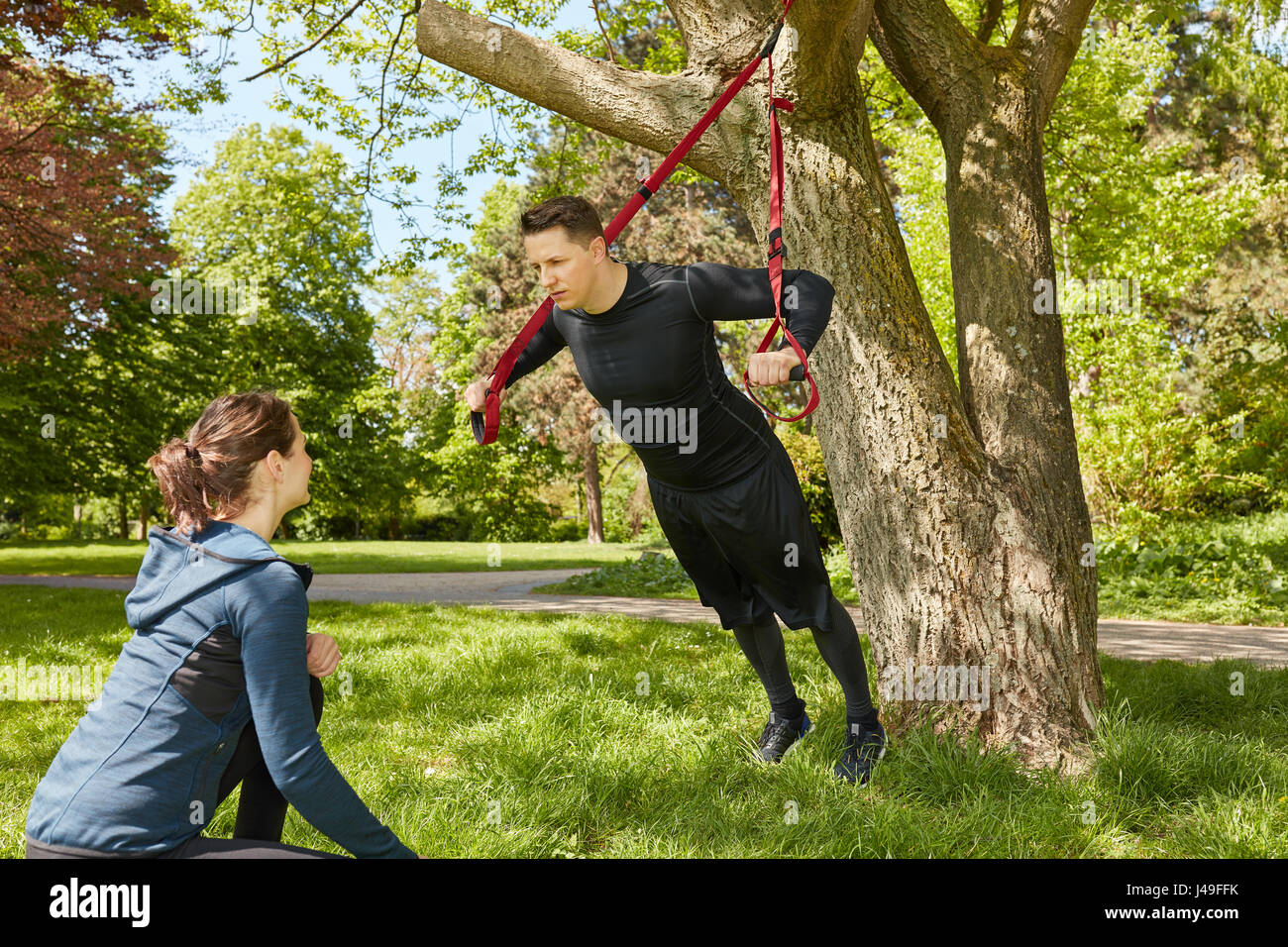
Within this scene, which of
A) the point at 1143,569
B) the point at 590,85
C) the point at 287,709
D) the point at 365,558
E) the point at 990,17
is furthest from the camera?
the point at 365,558

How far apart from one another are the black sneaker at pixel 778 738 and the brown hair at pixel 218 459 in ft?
8.34

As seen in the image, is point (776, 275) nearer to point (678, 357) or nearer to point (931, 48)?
point (678, 357)

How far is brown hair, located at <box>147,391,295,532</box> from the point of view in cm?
204

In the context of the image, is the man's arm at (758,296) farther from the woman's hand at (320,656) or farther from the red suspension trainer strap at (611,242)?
the woman's hand at (320,656)

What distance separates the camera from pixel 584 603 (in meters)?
10.7

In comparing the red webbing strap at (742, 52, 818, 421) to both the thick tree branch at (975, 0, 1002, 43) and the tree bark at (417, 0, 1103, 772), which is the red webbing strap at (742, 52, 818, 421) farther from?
the thick tree branch at (975, 0, 1002, 43)

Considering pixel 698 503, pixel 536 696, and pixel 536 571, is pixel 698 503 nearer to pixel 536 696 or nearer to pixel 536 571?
pixel 536 696

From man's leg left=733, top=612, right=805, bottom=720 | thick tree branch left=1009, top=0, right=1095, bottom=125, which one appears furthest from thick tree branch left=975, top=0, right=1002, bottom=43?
man's leg left=733, top=612, right=805, bottom=720

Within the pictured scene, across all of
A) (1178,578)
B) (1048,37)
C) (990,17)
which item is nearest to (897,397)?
(1048,37)

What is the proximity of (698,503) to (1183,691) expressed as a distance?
3.56 metres

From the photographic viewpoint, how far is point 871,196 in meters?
4.03

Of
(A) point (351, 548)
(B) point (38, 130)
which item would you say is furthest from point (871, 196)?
(A) point (351, 548)

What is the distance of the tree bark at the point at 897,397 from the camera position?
12.6ft

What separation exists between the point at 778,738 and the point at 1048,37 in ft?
12.8
